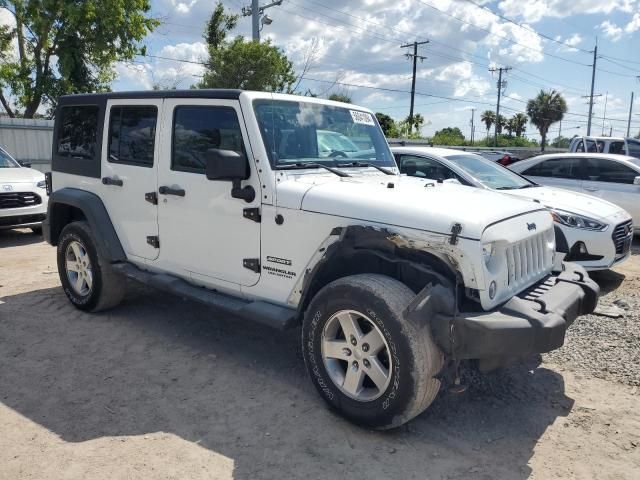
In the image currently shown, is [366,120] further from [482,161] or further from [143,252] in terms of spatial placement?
[482,161]

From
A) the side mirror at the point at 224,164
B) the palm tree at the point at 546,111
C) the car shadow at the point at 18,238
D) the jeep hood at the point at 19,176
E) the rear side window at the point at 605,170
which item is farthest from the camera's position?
the palm tree at the point at 546,111

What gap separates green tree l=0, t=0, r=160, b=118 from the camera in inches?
666

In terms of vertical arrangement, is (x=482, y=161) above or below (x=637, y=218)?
above

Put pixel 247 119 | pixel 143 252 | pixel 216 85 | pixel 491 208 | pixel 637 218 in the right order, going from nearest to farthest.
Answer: pixel 491 208 → pixel 247 119 → pixel 143 252 → pixel 637 218 → pixel 216 85

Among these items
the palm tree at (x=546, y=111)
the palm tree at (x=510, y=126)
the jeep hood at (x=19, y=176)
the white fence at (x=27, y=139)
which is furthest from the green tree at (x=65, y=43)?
the palm tree at (x=510, y=126)

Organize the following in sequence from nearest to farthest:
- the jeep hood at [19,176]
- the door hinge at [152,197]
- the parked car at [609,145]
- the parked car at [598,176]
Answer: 1. the door hinge at [152,197]
2. the parked car at [598,176]
3. the jeep hood at [19,176]
4. the parked car at [609,145]

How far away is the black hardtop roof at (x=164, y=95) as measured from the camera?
386 cm

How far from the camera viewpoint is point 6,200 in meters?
8.59

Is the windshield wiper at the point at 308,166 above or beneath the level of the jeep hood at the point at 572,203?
above

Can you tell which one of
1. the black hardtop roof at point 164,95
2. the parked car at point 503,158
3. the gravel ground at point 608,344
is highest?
the black hardtop roof at point 164,95

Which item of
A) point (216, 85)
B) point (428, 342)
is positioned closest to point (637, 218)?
point (428, 342)

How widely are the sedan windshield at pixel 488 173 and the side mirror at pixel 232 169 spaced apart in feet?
12.9

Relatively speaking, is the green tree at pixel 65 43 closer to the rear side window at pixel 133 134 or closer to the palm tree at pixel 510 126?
the rear side window at pixel 133 134

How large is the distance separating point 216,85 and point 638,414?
926 inches
